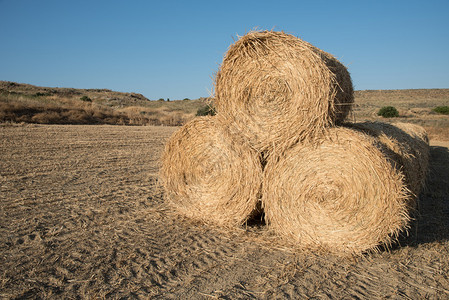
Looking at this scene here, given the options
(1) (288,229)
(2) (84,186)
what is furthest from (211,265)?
(2) (84,186)

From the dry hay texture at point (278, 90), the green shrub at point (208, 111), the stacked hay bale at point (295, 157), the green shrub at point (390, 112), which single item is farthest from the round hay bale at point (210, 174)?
the green shrub at point (390, 112)

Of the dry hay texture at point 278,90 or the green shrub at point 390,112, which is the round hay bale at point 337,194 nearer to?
the dry hay texture at point 278,90

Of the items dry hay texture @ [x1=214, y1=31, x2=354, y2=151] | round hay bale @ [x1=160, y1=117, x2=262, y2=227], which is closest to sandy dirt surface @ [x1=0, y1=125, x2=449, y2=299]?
round hay bale @ [x1=160, y1=117, x2=262, y2=227]

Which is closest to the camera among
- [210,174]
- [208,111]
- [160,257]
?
[160,257]

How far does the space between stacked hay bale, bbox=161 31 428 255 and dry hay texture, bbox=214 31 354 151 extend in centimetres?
1

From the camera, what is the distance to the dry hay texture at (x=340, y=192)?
3395 millimetres

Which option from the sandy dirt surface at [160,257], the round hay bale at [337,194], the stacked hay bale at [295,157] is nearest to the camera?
the sandy dirt surface at [160,257]

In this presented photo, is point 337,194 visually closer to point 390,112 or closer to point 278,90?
point 278,90

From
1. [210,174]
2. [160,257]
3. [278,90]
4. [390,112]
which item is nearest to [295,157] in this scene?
[278,90]

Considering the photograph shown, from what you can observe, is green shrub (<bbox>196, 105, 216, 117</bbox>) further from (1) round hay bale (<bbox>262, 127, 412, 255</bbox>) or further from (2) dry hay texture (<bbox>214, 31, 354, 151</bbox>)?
(1) round hay bale (<bbox>262, 127, 412, 255</bbox>)

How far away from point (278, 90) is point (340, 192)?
53.7 inches

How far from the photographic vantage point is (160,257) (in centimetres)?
350

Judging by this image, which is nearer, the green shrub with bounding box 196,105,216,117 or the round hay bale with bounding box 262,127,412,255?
the round hay bale with bounding box 262,127,412,255

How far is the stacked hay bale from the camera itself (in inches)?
139
